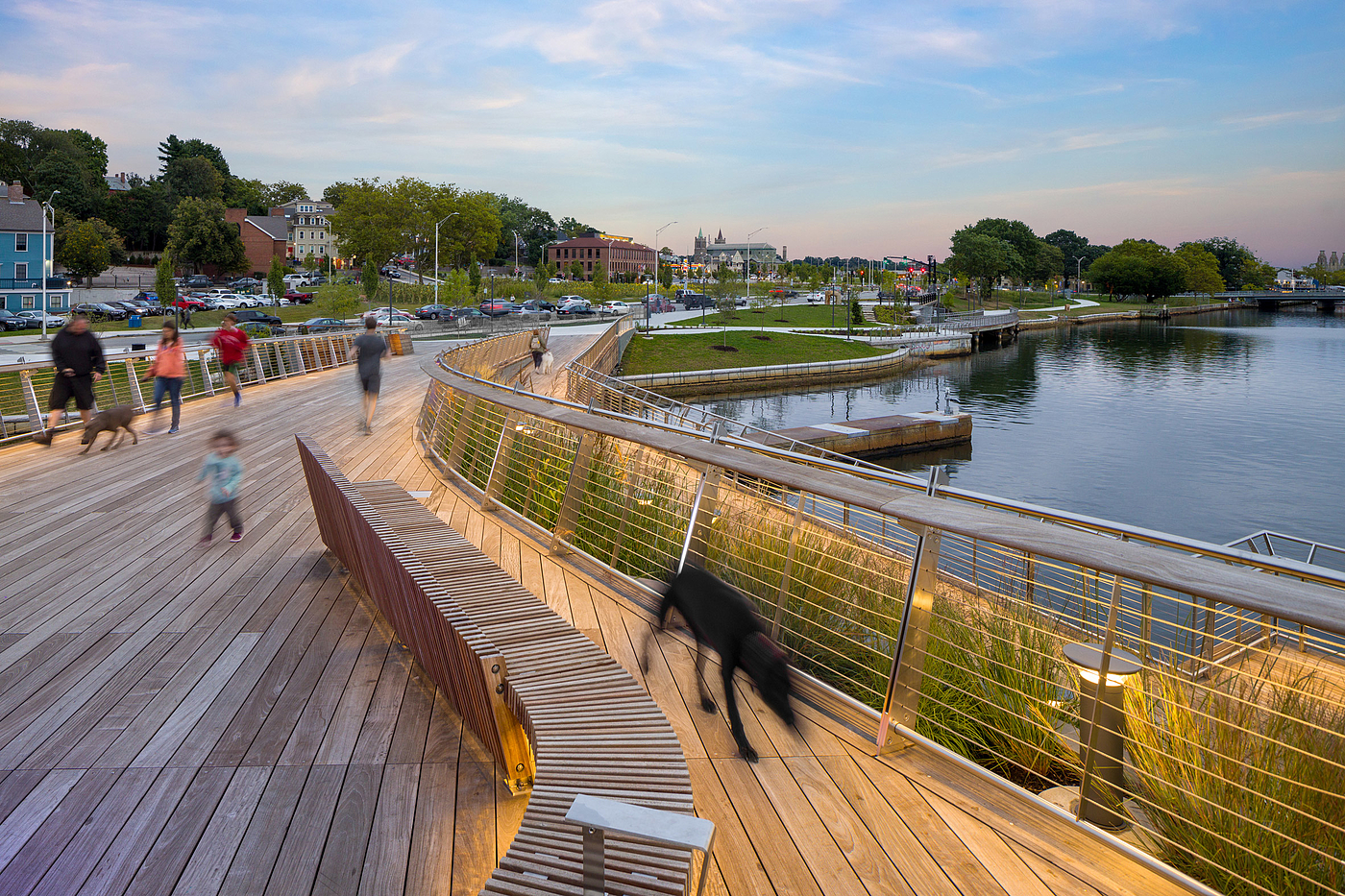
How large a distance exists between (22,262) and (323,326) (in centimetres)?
3355

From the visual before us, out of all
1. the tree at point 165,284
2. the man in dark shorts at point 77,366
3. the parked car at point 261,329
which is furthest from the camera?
the tree at point 165,284

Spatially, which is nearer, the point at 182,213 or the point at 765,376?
the point at 765,376

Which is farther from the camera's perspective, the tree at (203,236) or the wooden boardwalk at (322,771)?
the tree at (203,236)

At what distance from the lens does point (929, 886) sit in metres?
2.79

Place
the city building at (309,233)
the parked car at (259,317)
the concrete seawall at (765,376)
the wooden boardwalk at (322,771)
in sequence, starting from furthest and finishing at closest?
the city building at (309,233)
the parked car at (259,317)
the concrete seawall at (765,376)
the wooden boardwalk at (322,771)

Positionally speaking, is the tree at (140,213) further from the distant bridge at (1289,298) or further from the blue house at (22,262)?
the distant bridge at (1289,298)

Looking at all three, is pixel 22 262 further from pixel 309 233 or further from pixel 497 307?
pixel 309 233

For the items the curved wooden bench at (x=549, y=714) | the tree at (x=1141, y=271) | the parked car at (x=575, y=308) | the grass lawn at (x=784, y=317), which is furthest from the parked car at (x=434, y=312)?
the tree at (x=1141, y=271)

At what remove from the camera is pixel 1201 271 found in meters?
168

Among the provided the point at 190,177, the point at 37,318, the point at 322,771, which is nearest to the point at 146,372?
the point at 322,771

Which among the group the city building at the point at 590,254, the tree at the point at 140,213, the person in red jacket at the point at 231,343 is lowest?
the person in red jacket at the point at 231,343

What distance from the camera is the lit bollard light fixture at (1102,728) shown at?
3014 mm

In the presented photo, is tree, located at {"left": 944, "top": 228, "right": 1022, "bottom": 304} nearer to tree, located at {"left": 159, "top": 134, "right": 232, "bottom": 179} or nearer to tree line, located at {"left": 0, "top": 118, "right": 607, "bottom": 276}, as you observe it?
tree line, located at {"left": 0, "top": 118, "right": 607, "bottom": 276}

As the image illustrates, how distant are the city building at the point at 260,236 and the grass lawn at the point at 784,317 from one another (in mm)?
62445
